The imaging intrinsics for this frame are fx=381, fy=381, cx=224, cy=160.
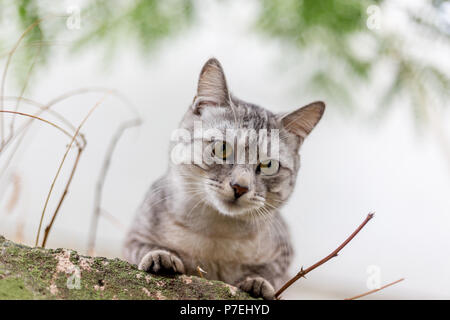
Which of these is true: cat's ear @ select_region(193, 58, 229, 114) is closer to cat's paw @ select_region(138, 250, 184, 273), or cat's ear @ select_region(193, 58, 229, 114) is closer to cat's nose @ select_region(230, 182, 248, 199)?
cat's nose @ select_region(230, 182, 248, 199)

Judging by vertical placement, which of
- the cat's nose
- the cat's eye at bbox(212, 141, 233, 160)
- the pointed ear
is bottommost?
the cat's nose

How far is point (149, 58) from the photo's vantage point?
66.0 inches

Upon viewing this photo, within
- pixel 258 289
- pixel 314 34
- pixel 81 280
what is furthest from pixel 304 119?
pixel 314 34

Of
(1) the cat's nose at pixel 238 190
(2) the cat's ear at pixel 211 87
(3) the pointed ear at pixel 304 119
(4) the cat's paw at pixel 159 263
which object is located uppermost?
(2) the cat's ear at pixel 211 87

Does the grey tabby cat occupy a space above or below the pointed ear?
below

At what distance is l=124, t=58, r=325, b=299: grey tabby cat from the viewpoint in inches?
29.1

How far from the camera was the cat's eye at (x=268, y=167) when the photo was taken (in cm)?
76

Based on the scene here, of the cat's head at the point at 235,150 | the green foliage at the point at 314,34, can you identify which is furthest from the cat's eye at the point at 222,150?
the green foliage at the point at 314,34

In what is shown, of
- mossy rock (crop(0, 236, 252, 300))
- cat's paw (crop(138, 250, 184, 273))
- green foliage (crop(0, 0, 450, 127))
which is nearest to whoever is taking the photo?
mossy rock (crop(0, 236, 252, 300))

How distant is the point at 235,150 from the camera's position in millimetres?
738

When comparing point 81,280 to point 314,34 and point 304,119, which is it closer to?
point 304,119

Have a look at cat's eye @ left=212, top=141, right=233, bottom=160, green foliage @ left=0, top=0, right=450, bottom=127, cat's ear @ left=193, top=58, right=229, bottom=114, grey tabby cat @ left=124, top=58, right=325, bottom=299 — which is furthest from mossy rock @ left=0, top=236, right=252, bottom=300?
green foliage @ left=0, top=0, right=450, bottom=127

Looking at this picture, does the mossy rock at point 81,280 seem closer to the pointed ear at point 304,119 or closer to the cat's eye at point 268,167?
the cat's eye at point 268,167
